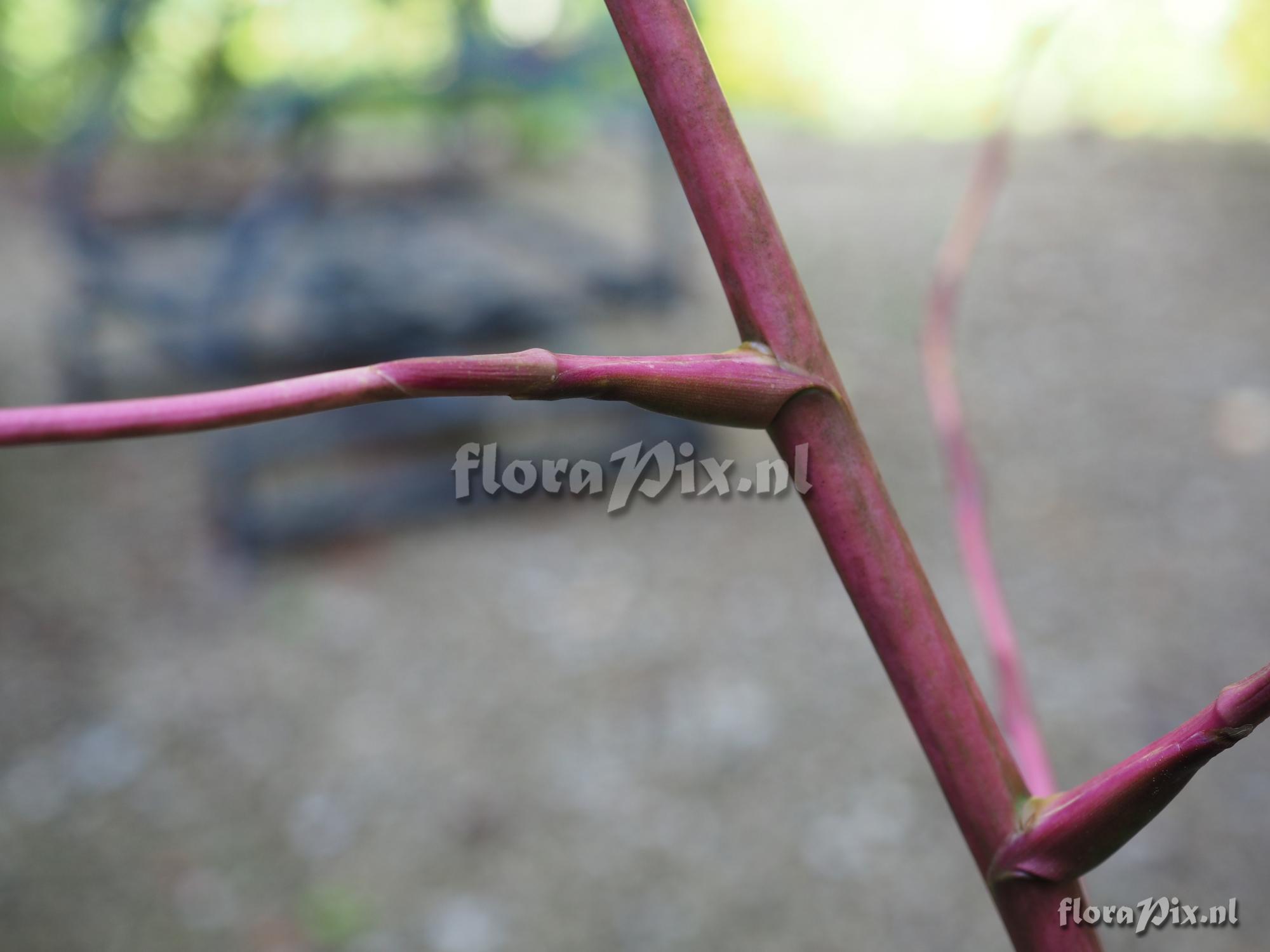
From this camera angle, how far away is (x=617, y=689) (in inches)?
67.3

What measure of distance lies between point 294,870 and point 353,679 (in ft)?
1.27

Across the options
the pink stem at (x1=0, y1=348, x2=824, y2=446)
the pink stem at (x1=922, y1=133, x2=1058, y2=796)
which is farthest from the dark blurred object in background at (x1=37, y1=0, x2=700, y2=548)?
the pink stem at (x1=0, y1=348, x2=824, y2=446)

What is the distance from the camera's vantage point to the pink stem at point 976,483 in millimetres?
335

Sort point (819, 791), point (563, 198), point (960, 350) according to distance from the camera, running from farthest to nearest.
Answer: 1. point (563, 198)
2. point (960, 350)
3. point (819, 791)

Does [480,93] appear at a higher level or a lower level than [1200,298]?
higher

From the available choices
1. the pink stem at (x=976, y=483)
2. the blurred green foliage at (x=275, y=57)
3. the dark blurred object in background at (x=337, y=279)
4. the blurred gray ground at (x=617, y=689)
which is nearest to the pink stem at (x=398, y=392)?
the pink stem at (x=976, y=483)

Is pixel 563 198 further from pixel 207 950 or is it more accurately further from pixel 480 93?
pixel 207 950

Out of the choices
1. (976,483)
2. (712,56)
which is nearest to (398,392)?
(976,483)

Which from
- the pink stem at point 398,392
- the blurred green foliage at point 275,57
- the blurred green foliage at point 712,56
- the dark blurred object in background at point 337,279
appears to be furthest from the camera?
the blurred green foliage at point 712,56

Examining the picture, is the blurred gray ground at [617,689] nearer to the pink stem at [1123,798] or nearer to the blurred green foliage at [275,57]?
the blurred green foliage at [275,57]

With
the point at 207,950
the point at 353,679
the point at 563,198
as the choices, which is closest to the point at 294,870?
the point at 207,950

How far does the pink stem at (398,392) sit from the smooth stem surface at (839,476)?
0.03m

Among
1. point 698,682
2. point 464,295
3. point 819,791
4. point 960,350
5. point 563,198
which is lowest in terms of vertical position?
point 819,791

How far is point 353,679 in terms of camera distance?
1736 mm
